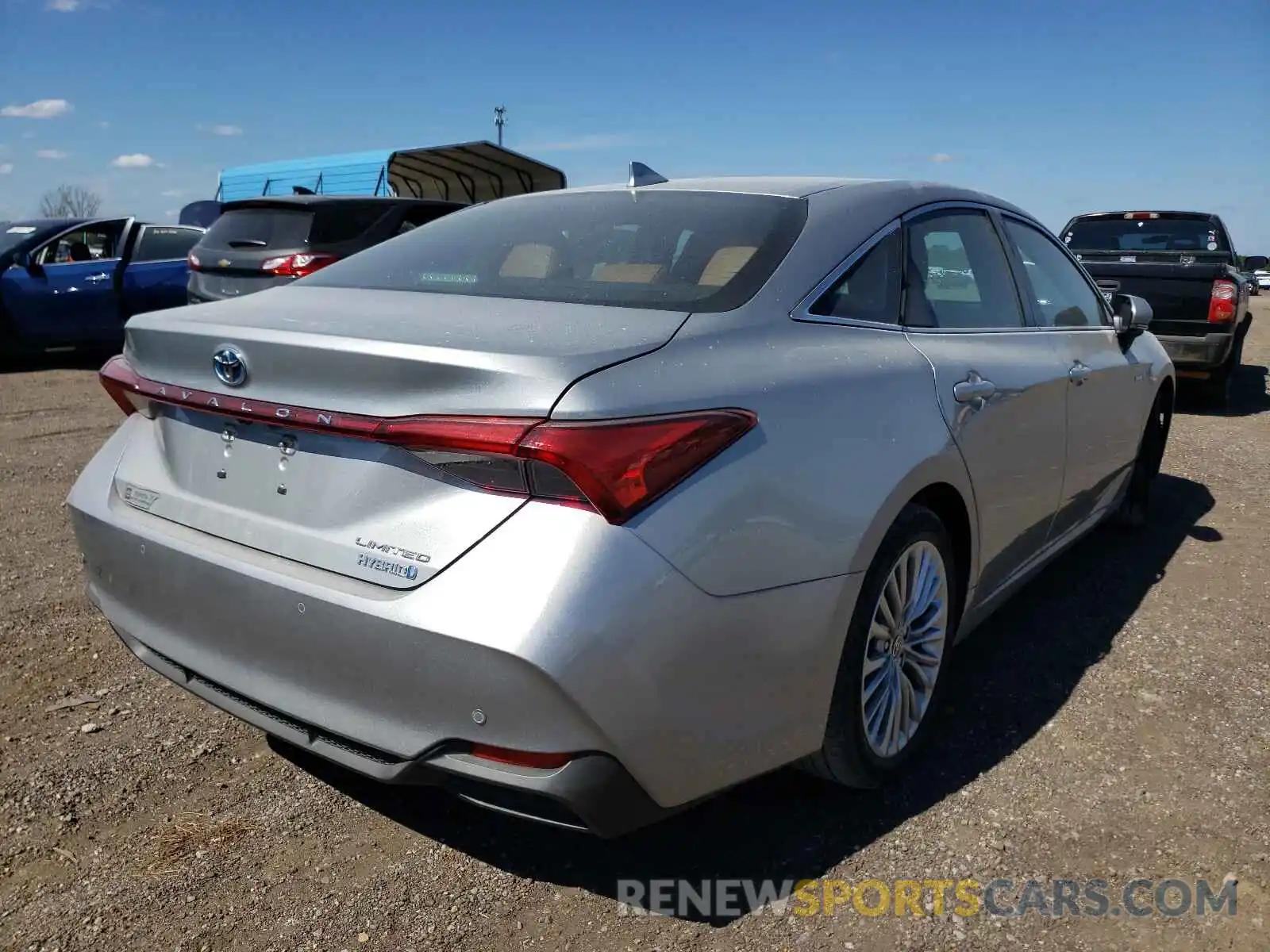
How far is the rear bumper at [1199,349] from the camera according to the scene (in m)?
8.26

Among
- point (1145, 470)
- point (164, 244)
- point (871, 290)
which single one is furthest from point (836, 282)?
point (164, 244)

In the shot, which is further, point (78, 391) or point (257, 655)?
point (78, 391)

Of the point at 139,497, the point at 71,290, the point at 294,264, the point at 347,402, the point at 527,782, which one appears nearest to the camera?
the point at 527,782

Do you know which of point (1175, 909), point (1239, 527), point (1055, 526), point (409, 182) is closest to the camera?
point (1175, 909)

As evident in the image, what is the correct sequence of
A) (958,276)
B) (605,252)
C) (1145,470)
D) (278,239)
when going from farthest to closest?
1. (278,239)
2. (1145,470)
3. (958,276)
4. (605,252)

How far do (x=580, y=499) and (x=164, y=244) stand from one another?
10885mm

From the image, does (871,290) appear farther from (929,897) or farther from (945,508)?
(929,897)

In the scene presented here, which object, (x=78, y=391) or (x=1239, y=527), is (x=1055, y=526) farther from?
(x=78, y=391)

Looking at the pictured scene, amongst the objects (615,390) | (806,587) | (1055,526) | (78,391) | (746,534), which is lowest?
(78,391)

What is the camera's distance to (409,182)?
19.0 meters

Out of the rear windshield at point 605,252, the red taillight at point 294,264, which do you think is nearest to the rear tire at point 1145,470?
the rear windshield at point 605,252

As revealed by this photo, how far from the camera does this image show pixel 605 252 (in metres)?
2.58

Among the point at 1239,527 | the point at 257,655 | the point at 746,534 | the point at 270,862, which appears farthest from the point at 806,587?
the point at 1239,527

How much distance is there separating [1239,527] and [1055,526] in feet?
7.23
